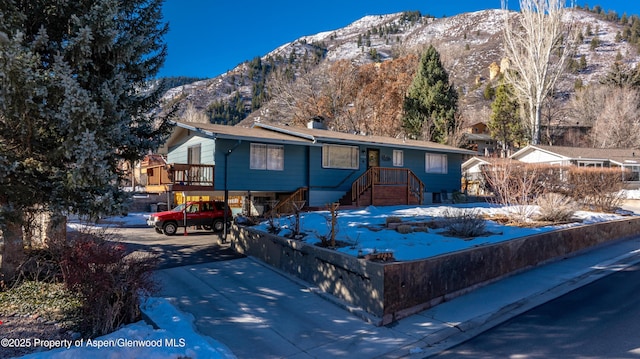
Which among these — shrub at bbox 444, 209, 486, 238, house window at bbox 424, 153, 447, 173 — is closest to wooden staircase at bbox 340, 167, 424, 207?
house window at bbox 424, 153, 447, 173

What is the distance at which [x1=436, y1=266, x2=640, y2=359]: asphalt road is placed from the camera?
465 centimetres

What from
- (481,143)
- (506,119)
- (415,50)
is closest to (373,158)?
(506,119)

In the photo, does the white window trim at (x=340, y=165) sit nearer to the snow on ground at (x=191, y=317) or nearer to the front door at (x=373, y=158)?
the front door at (x=373, y=158)

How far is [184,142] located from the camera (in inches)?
688

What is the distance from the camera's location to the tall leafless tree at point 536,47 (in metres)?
35.6

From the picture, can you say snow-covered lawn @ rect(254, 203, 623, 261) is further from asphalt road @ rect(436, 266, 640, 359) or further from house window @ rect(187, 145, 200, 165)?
house window @ rect(187, 145, 200, 165)

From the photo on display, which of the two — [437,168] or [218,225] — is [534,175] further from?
[218,225]

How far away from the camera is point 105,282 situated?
4.95m

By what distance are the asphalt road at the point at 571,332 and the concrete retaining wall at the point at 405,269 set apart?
46.9 inches

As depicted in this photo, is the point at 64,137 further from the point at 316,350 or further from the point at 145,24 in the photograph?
the point at 316,350

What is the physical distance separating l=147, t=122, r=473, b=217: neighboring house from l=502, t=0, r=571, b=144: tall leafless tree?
23843 millimetres

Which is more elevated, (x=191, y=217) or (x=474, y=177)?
(x=474, y=177)

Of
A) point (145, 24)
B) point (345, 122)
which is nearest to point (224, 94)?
point (345, 122)

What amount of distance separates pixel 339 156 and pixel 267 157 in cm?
382
